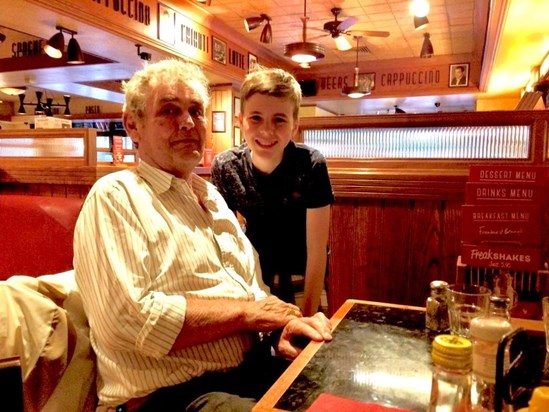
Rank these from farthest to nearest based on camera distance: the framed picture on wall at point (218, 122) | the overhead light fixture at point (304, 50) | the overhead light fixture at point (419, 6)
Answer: the framed picture on wall at point (218, 122)
the overhead light fixture at point (304, 50)
the overhead light fixture at point (419, 6)

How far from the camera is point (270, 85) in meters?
1.81

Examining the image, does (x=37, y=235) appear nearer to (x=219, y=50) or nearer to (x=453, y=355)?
(x=453, y=355)

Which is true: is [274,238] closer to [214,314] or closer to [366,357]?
[214,314]

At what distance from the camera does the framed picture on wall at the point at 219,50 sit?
674cm

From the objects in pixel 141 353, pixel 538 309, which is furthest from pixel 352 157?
pixel 141 353

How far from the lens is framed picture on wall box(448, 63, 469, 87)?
8352 mm

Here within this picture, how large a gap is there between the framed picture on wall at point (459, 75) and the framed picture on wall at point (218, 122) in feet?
13.8

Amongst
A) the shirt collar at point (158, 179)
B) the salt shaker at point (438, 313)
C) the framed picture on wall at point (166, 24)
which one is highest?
the framed picture on wall at point (166, 24)

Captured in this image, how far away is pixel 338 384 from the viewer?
91 cm

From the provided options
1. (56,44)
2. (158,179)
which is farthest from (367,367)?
(56,44)

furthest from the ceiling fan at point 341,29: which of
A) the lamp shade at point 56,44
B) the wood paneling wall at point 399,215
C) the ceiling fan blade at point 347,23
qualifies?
the wood paneling wall at point 399,215

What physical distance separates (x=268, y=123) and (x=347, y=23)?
4.20 m

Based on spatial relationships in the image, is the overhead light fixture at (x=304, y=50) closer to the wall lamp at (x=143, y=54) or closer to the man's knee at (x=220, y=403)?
the wall lamp at (x=143, y=54)

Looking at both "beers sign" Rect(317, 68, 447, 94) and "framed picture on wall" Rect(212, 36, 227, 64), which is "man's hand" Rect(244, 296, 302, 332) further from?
"beers sign" Rect(317, 68, 447, 94)
